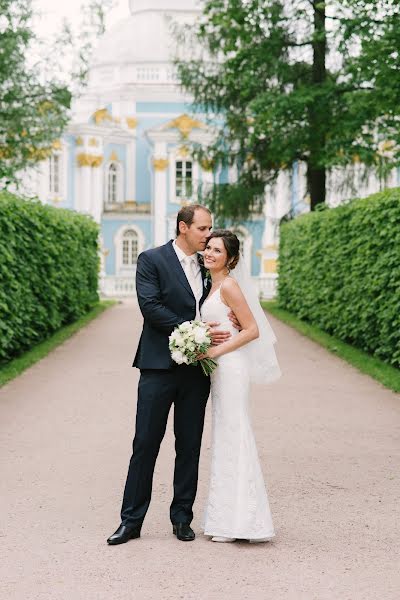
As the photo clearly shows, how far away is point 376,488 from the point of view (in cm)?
707

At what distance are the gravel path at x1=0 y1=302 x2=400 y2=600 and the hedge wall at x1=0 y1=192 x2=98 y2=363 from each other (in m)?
2.17

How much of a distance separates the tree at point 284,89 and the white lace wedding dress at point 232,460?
15130mm

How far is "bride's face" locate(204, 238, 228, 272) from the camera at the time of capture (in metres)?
5.80

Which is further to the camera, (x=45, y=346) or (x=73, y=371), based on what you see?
(x=45, y=346)

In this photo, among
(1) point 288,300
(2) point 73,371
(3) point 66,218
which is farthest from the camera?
(1) point 288,300

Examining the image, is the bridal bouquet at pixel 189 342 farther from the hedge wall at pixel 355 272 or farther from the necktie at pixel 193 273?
the hedge wall at pixel 355 272

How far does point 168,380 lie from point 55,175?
4840cm

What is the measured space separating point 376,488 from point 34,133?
21.4 m

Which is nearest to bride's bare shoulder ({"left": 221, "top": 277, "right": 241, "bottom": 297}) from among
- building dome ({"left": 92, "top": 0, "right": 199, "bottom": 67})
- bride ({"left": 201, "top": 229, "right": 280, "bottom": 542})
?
bride ({"left": 201, "top": 229, "right": 280, "bottom": 542})

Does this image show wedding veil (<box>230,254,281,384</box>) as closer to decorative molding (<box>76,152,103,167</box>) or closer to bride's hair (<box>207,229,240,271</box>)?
bride's hair (<box>207,229,240,271</box>)

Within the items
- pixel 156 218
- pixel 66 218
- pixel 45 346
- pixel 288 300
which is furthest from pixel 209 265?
pixel 156 218

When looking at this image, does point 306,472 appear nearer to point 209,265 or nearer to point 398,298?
point 209,265

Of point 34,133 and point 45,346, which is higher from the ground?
point 34,133

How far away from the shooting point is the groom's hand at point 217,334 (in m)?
5.80
